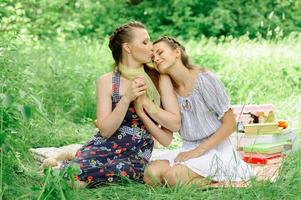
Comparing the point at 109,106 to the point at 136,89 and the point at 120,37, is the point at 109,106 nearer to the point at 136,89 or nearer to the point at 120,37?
the point at 136,89

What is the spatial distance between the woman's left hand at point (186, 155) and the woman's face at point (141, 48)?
1.99ft

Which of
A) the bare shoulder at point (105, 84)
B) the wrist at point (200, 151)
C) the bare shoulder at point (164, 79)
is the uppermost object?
the bare shoulder at point (164, 79)

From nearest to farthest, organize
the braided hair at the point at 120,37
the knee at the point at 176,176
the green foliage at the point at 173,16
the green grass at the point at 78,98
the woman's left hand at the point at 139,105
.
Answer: the green grass at the point at 78,98, the knee at the point at 176,176, the woman's left hand at the point at 139,105, the braided hair at the point at 120,37, the green foliage at the point at 173,16

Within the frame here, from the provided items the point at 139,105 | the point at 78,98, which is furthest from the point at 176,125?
the point at 78,98

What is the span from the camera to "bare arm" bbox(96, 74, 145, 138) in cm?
413

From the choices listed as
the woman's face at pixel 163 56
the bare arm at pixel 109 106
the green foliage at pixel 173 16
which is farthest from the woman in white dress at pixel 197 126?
the green foliage at pixel 173 16

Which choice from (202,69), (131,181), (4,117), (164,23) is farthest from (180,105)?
(164,23)

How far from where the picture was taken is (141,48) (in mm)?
4266

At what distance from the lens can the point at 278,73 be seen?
314 inches

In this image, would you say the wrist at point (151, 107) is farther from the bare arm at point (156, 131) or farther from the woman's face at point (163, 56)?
the woman's face at point (163, 56)

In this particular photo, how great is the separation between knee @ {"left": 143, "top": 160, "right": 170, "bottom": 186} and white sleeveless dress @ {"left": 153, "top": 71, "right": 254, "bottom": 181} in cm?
9

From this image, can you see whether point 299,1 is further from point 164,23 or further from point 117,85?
point 117,85

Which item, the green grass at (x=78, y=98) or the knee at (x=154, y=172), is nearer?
the green grass at (x=78, y=98)

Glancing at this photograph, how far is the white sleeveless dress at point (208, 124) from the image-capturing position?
4.18m
